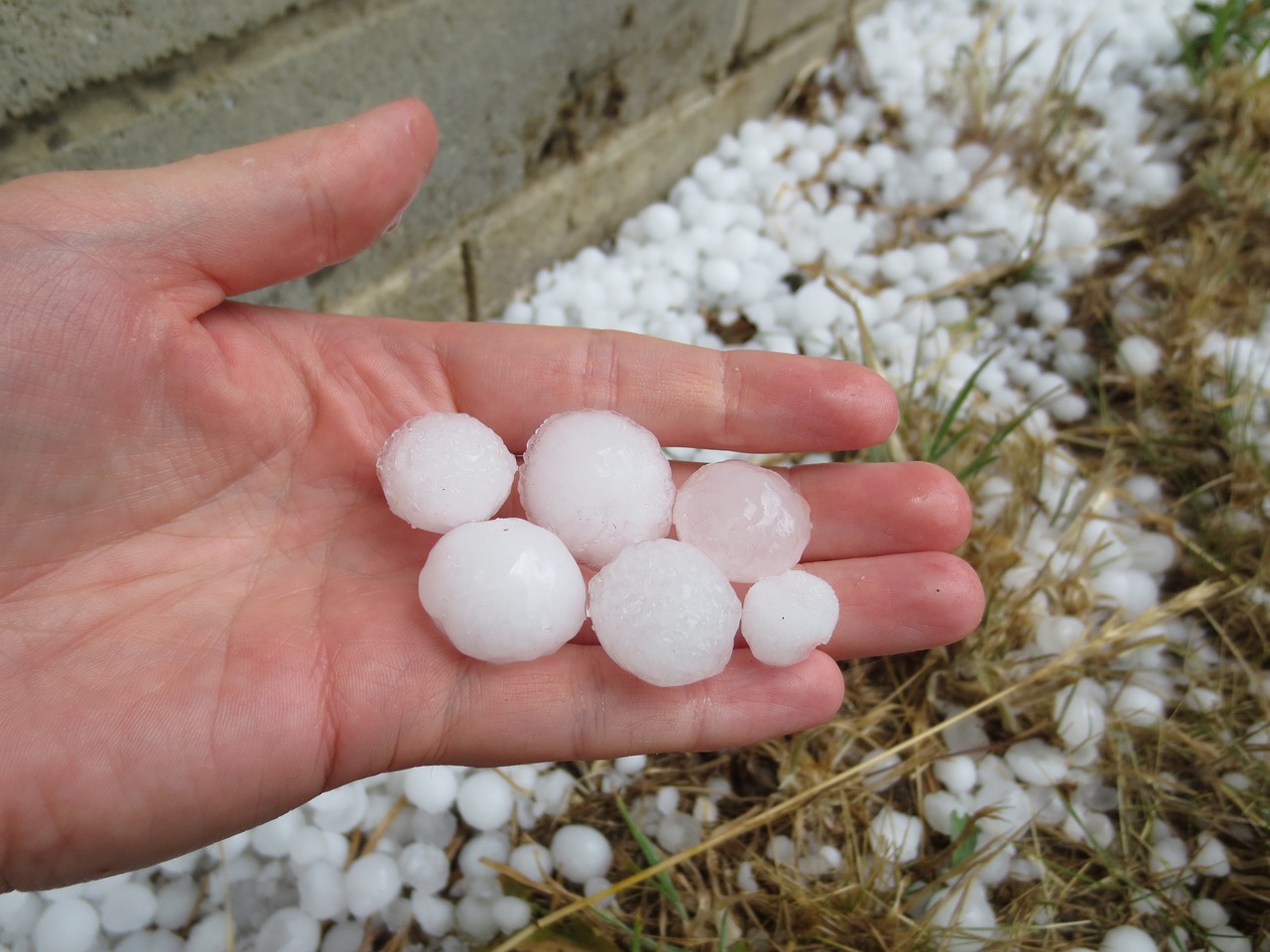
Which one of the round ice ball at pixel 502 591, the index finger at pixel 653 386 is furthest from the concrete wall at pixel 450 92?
the round ice ball at pixel 502 591

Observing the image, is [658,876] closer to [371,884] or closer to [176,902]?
[371,884]

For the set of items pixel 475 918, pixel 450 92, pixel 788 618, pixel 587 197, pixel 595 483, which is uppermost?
pixel 450 92

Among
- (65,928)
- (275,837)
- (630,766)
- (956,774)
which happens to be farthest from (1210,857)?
(65,928)

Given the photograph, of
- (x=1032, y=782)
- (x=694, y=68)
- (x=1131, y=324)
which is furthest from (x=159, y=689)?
(x=1131, y=324)

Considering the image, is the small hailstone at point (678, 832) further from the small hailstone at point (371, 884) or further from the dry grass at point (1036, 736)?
the small hailstone at point (371, 884)

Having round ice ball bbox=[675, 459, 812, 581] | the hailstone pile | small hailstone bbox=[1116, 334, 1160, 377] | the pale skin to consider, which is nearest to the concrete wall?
the pale skin

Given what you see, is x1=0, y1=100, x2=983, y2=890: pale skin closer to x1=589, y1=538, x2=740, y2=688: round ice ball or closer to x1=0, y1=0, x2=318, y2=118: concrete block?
x1=589, y1=538, x2=740, y2=688: round ice ball
